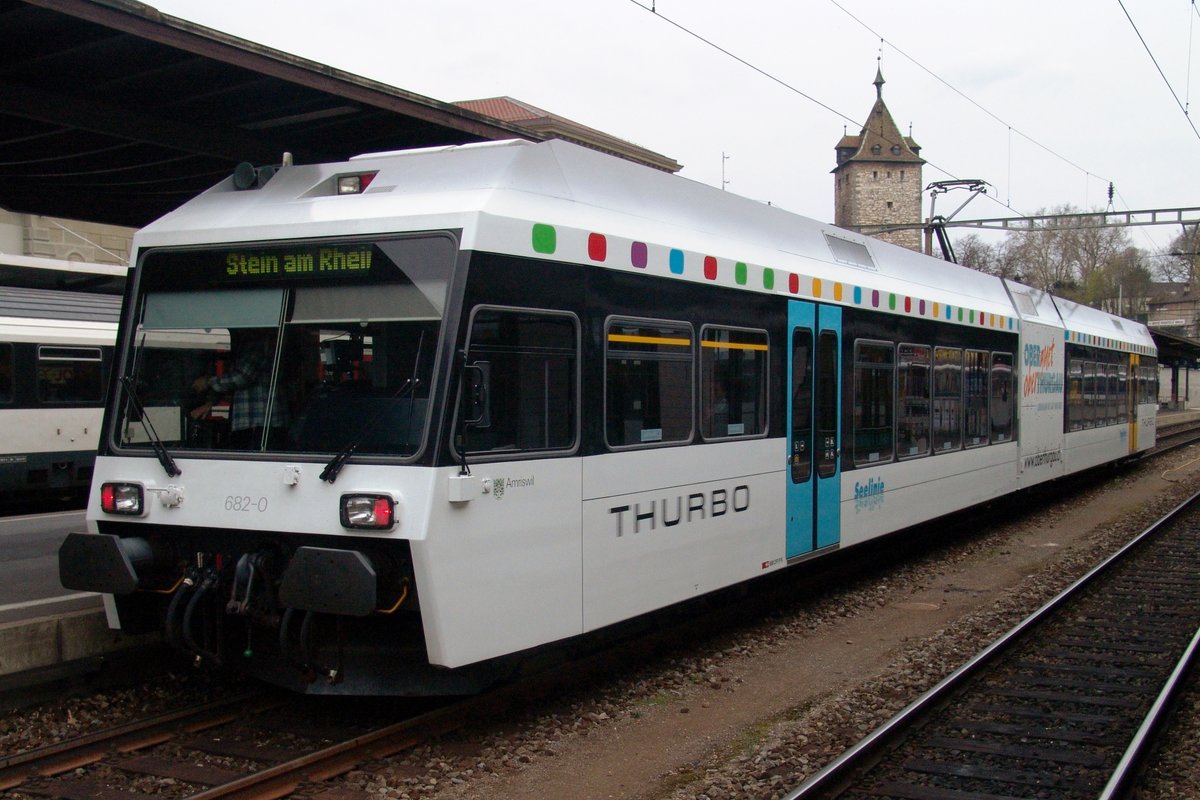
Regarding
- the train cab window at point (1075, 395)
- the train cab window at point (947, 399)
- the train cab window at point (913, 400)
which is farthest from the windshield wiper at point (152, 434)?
the train cab window at point (1075, 395)

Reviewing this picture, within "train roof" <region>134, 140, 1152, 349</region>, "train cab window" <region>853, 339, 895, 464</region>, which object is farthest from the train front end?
"train cab window" <region>853, 339, 895, 464</region>

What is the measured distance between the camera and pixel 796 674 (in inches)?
296

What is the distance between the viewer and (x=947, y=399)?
462 inches

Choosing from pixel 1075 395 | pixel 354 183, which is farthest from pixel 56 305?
pixel 1075 395

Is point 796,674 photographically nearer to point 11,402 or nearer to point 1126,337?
point 11,402

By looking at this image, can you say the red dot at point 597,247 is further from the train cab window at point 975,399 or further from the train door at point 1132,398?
the train door at point 1132,398

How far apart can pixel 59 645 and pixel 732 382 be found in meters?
4.55

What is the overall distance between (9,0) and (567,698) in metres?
5.22

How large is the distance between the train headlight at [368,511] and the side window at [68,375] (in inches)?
465

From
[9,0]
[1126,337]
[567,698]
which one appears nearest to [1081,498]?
[1126,337]

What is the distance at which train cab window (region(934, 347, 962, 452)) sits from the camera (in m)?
11.4

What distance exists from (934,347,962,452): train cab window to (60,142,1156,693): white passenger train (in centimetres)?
455

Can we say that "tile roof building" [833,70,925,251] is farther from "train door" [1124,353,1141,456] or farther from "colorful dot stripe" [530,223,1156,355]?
"colorful dot stripe" [530,223,1156,355]

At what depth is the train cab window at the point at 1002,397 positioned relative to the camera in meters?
13.4
